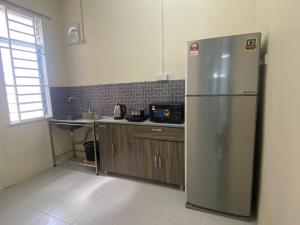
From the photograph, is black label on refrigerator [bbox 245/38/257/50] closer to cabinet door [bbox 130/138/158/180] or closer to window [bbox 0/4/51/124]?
cabinet door [bbox 130/138/158/180]

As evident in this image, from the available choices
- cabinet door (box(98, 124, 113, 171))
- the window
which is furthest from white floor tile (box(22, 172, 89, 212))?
the window

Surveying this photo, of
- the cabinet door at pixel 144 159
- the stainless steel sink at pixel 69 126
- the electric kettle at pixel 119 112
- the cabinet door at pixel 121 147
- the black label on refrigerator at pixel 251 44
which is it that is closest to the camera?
the black label on refrigerator at pixel 251 44

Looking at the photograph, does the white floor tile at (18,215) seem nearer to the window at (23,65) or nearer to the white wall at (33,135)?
the white wall at (33,135)

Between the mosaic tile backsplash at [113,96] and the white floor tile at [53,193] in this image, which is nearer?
the white floor tile at [53,193]

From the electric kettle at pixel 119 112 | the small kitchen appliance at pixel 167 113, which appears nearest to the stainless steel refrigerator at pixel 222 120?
the small kitchen appliance at pixel 167 113

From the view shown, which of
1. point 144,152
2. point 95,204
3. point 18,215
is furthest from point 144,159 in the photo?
point 18,215

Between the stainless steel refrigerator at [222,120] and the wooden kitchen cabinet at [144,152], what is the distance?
336mm

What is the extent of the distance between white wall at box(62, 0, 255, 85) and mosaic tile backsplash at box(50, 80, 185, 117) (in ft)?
0.37

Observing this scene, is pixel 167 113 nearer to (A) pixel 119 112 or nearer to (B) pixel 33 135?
(A) pixel 119 112

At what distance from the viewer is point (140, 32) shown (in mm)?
2656

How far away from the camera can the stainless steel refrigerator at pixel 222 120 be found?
5.03 feet

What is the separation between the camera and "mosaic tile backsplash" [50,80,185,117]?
103 inches

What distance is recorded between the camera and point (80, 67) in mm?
3201

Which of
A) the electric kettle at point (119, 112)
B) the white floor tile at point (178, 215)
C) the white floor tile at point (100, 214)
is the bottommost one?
the white floor tile at point (100, 214)
